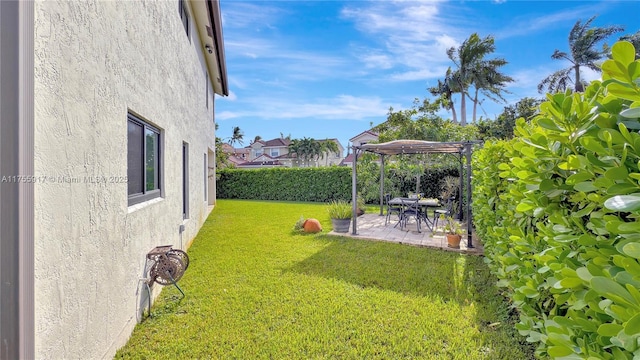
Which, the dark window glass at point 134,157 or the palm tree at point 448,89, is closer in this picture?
the dark window glass at point 134,157

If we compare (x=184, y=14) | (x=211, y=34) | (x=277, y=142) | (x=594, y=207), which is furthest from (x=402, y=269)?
(x=277, y=142)

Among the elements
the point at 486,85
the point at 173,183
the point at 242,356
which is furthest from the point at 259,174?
the point at 486,85

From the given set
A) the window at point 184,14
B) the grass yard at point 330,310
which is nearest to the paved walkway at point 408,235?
the grass yard at point 330,310

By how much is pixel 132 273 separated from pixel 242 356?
5.63 feet

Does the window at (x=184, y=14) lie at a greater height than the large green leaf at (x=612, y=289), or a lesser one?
greater

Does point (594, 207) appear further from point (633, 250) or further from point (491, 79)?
point (491, 79)

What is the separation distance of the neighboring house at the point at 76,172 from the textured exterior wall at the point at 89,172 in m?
Answer: 0.01

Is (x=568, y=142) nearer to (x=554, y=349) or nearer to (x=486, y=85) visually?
(x=554, y=349)

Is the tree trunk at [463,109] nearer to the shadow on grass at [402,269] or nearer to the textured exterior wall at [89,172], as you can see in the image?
the shadow on grass at [402,269]

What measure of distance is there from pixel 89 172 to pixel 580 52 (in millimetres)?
38541

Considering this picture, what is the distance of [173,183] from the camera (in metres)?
5.75

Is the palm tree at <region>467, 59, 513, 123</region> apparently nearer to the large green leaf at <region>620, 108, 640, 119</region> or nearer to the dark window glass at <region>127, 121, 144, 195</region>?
the dark window glass at <region>127, 121, 144, 195</region>

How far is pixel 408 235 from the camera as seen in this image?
8516 mm

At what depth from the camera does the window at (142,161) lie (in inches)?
154
